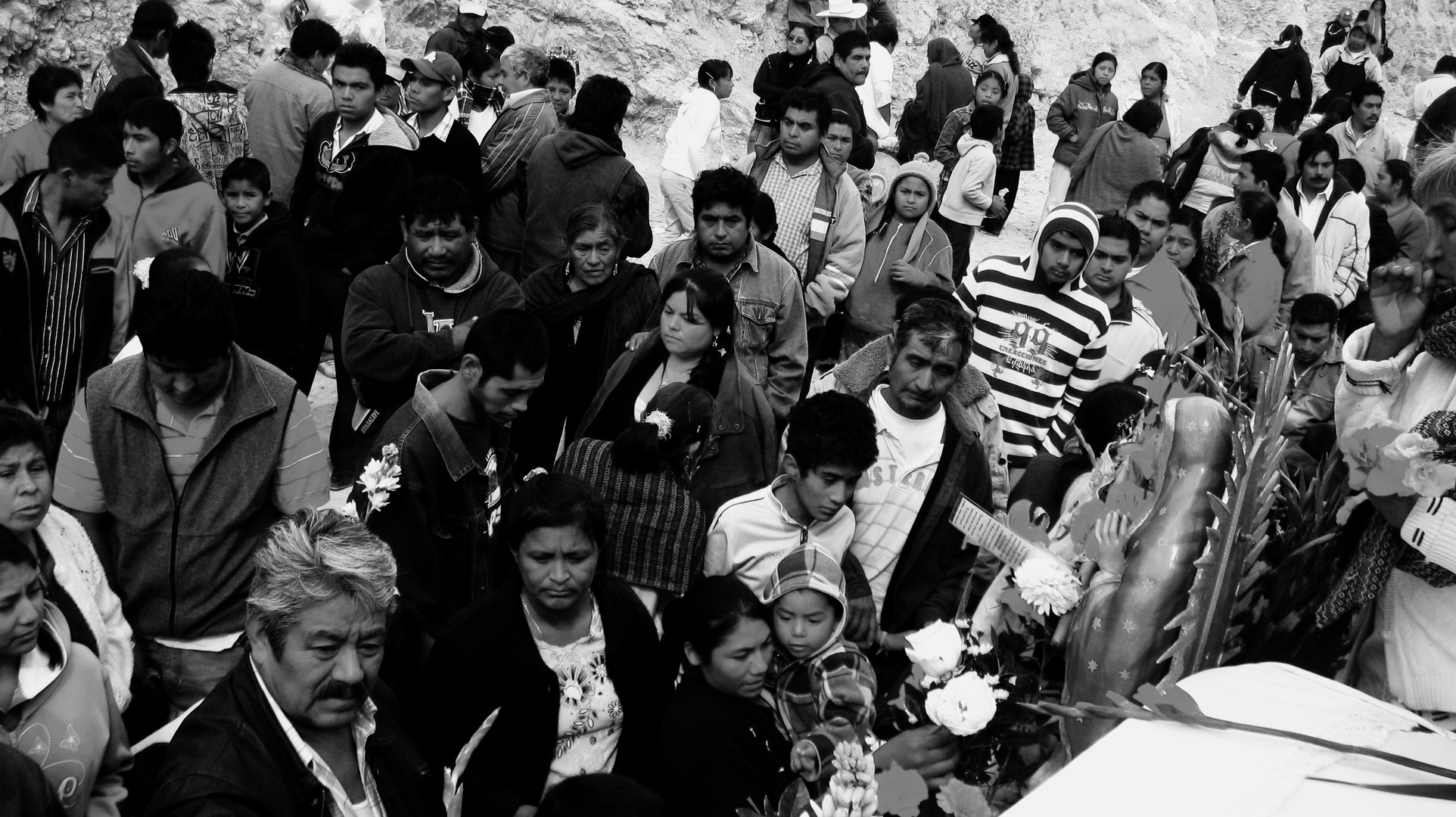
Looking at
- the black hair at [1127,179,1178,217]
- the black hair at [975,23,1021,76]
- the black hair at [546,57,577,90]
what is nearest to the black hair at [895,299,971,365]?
the black hair at [1127,179,1178,217]

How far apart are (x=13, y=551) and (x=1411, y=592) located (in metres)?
2.74

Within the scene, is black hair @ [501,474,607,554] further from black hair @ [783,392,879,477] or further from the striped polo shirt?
the striped polo shirt

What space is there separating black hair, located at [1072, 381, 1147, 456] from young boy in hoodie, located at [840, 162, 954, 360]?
214 centimetres

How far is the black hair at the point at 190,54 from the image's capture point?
7.34m

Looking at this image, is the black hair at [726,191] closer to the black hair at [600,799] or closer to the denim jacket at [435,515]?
the denim jacket at [435,515]

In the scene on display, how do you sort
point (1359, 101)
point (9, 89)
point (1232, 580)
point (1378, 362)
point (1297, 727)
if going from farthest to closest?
point (1359, 101) < point (9, 89) < point (1378, 362) < point (1232, 580) < point (1297, 727)

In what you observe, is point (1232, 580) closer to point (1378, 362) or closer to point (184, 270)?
point (1378, 362)

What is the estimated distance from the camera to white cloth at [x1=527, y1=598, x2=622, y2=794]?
11.0 feet

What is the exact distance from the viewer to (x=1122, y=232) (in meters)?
5.84

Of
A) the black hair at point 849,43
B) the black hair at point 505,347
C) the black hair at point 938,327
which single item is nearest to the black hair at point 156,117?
the black hair at point 505,347

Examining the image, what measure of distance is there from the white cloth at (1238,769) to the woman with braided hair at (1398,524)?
21.4 inches

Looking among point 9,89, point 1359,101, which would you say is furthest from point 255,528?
point 1359,101

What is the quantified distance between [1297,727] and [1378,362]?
35.1 inches

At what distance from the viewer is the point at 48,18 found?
10.3 m
